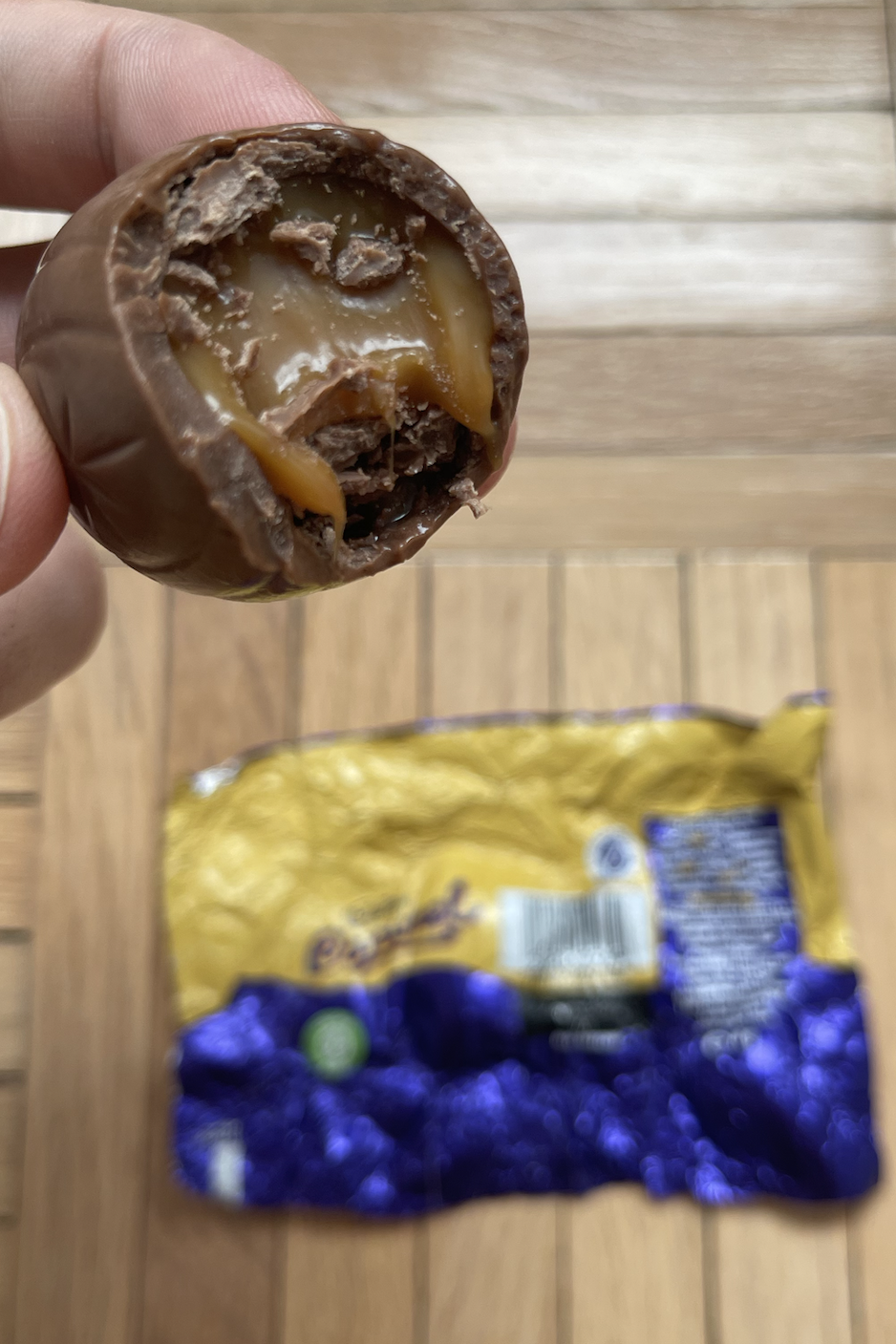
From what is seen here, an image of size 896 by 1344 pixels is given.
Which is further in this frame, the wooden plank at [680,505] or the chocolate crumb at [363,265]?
the wooden plank at [680,505]

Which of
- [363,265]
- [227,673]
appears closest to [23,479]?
[363,265]

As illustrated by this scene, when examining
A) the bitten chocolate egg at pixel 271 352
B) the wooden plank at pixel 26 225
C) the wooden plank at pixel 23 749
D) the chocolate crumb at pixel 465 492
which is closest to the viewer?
the bitten chocolate egg at pixel 271 352

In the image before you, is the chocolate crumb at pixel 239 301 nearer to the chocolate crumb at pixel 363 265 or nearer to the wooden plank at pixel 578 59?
the chocolate crumb at pixel 363 265

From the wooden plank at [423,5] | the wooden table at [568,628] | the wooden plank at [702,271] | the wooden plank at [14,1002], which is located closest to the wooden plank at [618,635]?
the wooden table at [568,628]

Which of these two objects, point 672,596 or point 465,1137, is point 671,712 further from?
point 465,1137

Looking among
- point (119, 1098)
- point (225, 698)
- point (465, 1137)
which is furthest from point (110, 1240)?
point (225, 698)

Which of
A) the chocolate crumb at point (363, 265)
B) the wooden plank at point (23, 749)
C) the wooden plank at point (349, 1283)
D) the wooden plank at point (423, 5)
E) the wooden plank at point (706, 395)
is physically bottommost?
the wooden plank at point (349, 1283)

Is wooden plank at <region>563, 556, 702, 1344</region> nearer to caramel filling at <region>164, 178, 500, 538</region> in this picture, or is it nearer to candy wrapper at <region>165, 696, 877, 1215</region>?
Result: candy wrapper at <region>165, 696, 877, 1215</region>
